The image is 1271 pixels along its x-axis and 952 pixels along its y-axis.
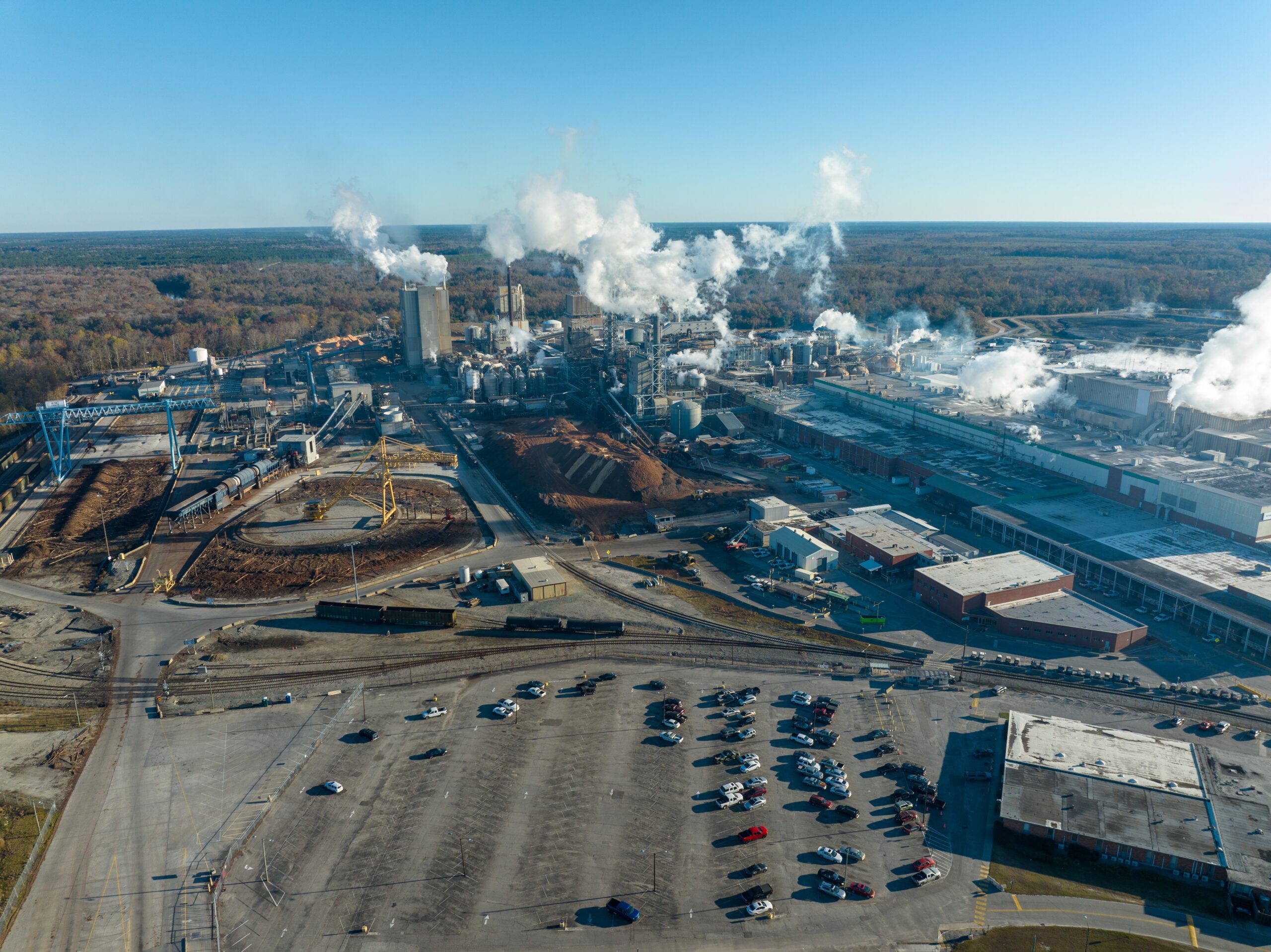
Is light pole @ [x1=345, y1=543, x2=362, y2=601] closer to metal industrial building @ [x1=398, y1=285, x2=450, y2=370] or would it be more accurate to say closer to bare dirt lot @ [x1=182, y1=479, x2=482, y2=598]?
bare dirt lot @ [x1=182, y1=479, x2=482, y2=598]

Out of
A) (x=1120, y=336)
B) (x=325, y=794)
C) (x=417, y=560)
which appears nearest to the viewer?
(x=325, y=794)

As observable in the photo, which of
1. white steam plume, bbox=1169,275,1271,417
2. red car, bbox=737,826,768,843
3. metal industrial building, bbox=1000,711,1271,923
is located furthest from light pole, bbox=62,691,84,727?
white steam plume, bbox=1169,275,1271,417

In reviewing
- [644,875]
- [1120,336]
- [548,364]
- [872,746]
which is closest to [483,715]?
[644,875]

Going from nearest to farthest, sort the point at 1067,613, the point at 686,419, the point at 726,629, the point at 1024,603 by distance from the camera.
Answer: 1. the point at 1067,613
2. the point at 726,629
3. the point at 1024,603
4. the point at 686,419

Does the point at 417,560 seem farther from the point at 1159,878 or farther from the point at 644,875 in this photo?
the point at 1159,878

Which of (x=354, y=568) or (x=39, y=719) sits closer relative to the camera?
(x=39, y=719)

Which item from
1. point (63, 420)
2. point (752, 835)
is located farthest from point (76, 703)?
point (63, 420)

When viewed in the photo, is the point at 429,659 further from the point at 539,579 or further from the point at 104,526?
the point at 104,526

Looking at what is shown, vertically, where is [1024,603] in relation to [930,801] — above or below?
above
